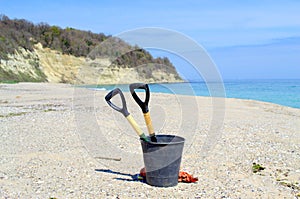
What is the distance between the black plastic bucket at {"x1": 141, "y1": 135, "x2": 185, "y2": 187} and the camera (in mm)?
4875

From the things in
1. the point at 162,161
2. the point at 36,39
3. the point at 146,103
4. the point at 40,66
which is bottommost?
the point at 162,161

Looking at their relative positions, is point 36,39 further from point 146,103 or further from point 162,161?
point 162,161

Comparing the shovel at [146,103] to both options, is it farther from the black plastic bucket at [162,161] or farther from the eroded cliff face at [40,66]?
the eroded cliff face at [40,66]

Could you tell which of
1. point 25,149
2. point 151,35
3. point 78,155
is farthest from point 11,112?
point 151,35

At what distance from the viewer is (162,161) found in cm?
494

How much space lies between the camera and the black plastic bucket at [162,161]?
16.0 ft

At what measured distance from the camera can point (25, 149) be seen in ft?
23.1

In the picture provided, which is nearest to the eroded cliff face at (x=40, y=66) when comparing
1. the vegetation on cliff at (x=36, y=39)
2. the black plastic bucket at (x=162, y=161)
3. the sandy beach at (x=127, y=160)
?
the vegetation on cliff at (x=36, y=39)

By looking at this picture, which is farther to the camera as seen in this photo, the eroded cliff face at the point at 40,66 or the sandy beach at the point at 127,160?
the eroded cliff face at the point at 40,66

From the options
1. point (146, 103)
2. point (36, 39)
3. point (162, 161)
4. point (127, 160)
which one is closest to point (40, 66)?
point (36, 39)

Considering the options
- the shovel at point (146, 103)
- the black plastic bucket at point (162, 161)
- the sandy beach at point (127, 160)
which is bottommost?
the sandy beach at point (127, 160)

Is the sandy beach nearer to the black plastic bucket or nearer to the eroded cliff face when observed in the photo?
the black plastic bucket

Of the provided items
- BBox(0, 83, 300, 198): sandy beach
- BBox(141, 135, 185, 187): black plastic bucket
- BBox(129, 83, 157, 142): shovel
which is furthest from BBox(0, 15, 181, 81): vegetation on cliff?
BBox(141, 135, 185, 187): black plastic bucket

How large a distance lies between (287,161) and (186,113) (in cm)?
229
